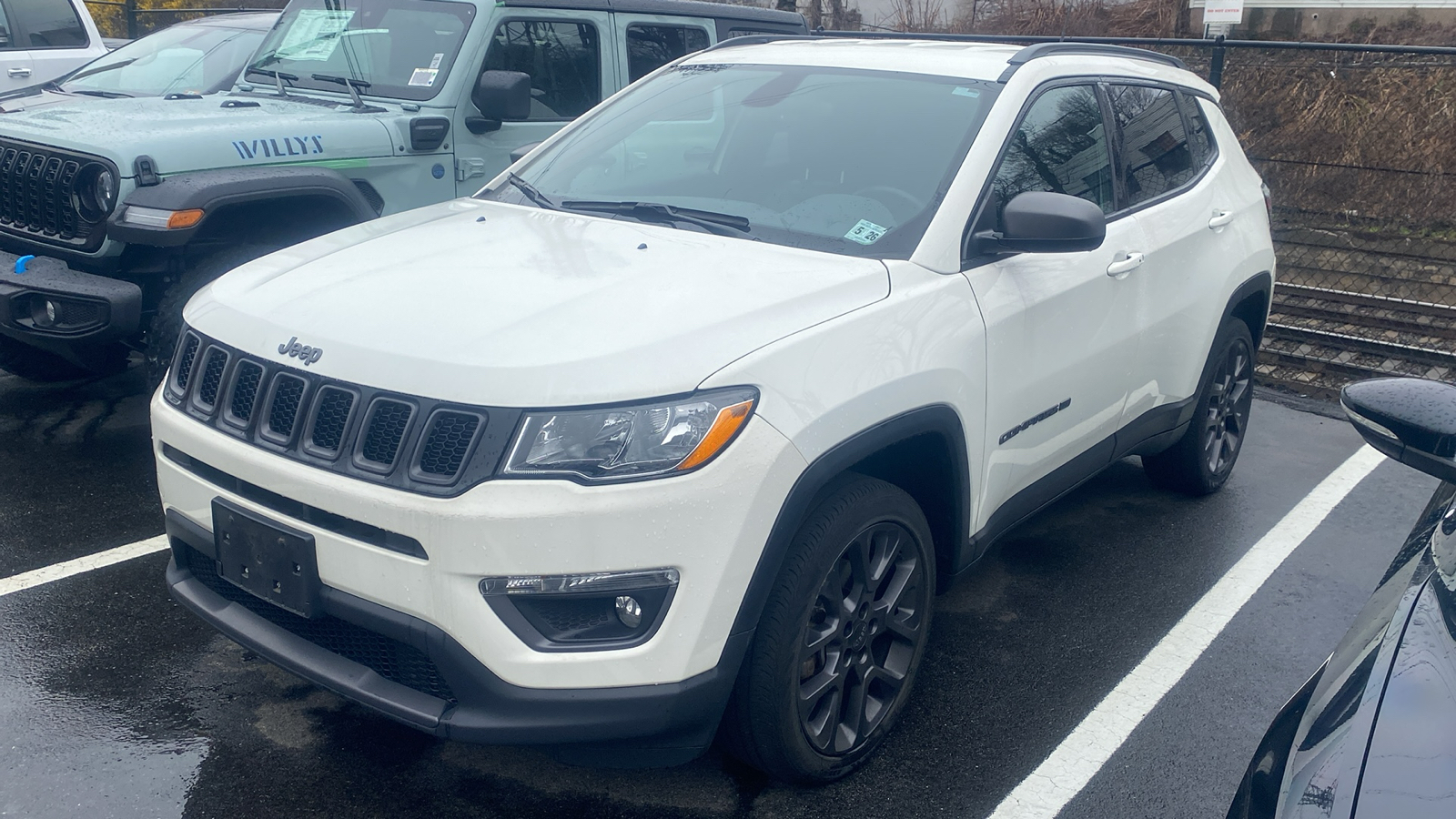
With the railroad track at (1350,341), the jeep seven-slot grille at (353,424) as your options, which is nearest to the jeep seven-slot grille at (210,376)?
the jeep seven-slot grille at (353,424)

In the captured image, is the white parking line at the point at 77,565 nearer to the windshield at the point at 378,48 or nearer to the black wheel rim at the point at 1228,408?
the windshield at the point at 378,48

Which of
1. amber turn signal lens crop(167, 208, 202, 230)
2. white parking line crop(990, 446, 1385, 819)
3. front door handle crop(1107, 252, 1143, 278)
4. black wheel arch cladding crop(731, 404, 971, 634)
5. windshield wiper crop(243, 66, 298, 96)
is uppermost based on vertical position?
windshield wiper crop(243, 66, 298, 96)

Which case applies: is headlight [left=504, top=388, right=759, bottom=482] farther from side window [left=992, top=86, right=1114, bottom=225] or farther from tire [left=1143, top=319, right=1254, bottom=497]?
tire [left=1143, top=319, right=1254, bottom=497]

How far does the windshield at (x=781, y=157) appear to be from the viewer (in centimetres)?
329

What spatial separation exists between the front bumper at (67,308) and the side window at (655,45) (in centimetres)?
285

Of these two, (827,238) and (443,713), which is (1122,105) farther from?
(443,713)

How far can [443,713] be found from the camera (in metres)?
2.44

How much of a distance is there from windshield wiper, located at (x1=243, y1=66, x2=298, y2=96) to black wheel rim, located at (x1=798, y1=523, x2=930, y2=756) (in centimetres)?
429

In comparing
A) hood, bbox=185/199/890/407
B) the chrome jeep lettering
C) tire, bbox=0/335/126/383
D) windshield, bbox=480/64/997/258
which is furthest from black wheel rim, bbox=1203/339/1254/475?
tire, bbox=0/335/126/383

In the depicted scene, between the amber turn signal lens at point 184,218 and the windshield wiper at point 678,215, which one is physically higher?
the windshield wiper at point 678,215

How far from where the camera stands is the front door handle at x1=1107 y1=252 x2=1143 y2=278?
3.74m

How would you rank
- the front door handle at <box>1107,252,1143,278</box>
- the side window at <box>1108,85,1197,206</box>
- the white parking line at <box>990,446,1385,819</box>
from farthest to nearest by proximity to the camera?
the side window at <box>1108,85,1197,206</box> < the front door handle at <box>1107,252,1143,278</box> < the white parking line at <box>990,446,1385,819</box>

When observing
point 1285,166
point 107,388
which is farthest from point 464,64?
point 1285,166

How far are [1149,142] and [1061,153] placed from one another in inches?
29.4
